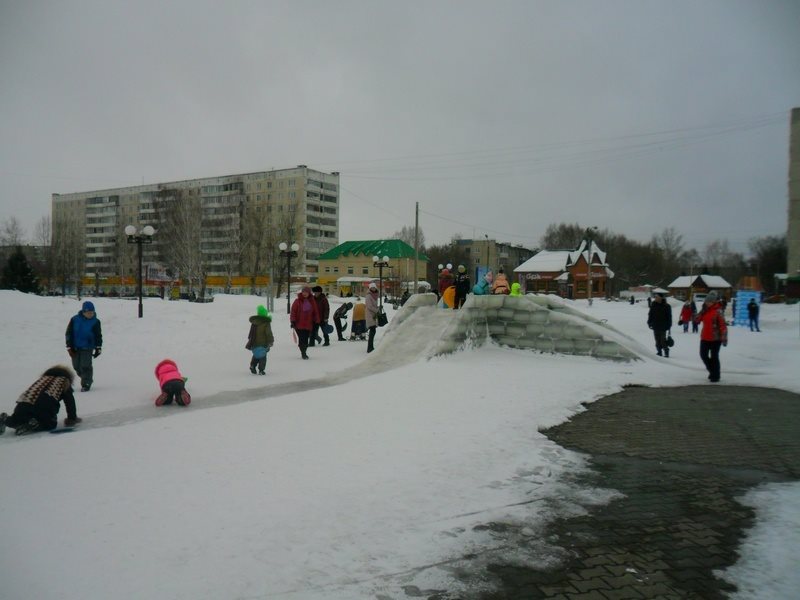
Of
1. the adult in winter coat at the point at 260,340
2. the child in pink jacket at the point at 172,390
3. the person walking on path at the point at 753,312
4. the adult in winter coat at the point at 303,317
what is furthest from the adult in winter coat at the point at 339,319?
the person walking on path at the point at 753,312

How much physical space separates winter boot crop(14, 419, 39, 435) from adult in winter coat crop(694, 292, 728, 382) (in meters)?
11.6

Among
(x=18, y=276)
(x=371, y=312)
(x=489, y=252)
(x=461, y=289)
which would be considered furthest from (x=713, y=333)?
(x=489, y=252)

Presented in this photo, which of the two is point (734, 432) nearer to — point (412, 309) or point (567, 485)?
point (567, 485)

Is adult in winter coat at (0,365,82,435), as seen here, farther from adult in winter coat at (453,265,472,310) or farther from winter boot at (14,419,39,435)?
adult in winter coat at (453,265,472,310)

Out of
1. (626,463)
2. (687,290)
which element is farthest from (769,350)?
(687,290)

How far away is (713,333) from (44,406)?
11.7 m

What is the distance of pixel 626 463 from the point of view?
5531 mm

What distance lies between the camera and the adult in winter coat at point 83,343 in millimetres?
9211

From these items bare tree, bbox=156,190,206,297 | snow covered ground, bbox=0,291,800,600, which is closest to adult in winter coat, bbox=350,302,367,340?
snow covered ground, bbox=0,291,800,600

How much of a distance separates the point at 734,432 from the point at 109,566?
23.5 feet

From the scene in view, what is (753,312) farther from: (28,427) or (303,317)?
(28,427)

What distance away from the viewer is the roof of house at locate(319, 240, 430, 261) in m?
73.8

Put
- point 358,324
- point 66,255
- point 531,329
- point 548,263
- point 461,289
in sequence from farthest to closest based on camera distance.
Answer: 1. point 548,263
2. point 66,255
3. point 358,324
4. point 461,289
5. point 531,329

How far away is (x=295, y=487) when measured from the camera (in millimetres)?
4609
